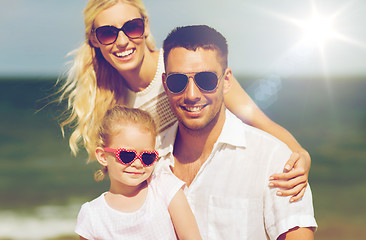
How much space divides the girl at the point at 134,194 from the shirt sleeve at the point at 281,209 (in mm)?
528

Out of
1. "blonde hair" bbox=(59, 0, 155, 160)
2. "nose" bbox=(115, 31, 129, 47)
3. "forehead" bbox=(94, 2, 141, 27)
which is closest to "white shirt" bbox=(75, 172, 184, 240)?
"blonde hair" bbox=(59, 0, 155, 160)

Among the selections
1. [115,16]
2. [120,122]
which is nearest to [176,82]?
[120,122]

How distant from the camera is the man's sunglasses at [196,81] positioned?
3104mm

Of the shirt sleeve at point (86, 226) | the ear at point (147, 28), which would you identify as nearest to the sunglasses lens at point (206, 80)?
the shirt sleeve at point (86, 226)

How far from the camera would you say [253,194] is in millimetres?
3225

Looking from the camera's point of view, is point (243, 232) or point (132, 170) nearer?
point (132, 170)

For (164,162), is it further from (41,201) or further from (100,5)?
(41,201)

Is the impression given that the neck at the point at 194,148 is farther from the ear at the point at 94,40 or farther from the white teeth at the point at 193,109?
the ear at the point at 94,40

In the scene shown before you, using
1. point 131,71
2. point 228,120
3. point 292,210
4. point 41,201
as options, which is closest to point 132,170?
point 228,120

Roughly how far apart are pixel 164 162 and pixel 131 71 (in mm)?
1145

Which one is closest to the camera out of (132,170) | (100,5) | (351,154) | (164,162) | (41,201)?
(132,170)

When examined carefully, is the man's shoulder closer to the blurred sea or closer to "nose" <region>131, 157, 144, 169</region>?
"nose" <region>131, 157, 144, 169</region>

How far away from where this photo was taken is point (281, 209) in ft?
10.3

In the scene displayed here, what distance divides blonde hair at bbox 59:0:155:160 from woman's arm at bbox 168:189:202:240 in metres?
1.34
